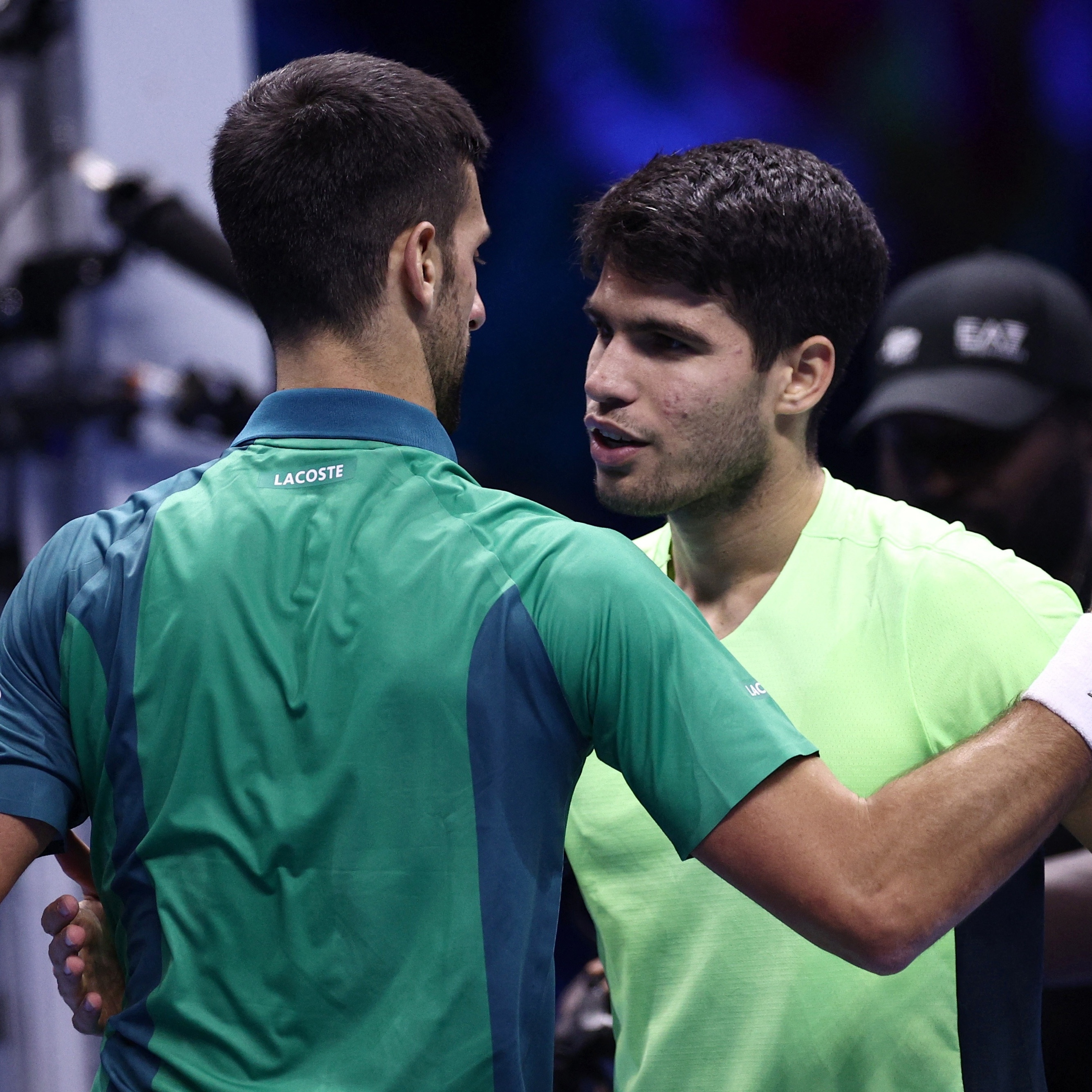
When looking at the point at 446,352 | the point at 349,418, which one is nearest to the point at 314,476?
the point at 349,418

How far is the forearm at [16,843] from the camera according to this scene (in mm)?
1167

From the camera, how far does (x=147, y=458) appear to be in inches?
147

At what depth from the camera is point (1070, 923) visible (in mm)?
1890

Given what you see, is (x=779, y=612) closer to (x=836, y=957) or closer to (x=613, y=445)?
(x=613, y=445)

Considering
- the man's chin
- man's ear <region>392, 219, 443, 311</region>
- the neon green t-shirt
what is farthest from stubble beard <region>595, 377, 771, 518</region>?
man's ear <region>392, 219, 443, 311</region>

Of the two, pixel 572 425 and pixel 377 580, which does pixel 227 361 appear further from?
pixel 377 580

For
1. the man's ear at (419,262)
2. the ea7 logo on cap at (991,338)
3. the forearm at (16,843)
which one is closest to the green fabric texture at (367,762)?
the forearm at (16,843)

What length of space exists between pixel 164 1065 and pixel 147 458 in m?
2.79

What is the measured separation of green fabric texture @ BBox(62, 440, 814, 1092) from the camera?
112cm

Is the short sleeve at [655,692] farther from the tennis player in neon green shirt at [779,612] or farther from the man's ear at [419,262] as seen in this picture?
the tennis player in neon green shirt at [779,612]

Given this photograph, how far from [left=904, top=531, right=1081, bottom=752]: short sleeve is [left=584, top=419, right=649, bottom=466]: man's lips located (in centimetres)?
39

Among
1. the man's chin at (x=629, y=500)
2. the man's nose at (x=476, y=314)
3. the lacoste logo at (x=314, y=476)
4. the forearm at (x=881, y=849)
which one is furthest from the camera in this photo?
the man's chin at (x=629, y=500)

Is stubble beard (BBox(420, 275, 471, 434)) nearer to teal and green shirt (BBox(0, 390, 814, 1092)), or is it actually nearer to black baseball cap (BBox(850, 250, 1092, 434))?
teal and green shirt (BBox(0, 390, 814, 1092))

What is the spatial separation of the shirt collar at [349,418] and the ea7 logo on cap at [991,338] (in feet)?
6.12
